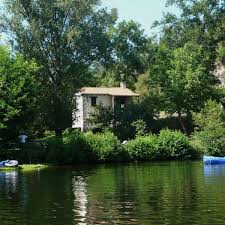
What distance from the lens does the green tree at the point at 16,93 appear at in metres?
55.7

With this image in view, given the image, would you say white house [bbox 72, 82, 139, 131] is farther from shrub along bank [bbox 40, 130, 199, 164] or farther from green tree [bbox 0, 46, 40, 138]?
green tree [bbox 0, 46, 40, 138]

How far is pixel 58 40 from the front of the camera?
66.6 m

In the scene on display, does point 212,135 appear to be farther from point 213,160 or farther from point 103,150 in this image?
point 103,150

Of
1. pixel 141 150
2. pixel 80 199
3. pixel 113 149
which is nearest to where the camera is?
pixel 80 199

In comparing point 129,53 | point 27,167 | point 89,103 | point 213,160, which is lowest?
point 27,167

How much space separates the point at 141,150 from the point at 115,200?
110ft

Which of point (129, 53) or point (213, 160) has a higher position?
point (129, 53)

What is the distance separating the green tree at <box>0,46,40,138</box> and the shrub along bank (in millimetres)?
4061

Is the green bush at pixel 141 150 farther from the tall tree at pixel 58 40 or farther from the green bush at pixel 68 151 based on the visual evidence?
the tall tree at pixel 58 40

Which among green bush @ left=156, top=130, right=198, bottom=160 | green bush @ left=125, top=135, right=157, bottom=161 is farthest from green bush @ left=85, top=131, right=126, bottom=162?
green bush @ left=156, top=130, right=198, bottom=160

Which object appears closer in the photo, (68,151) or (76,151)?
(68,151)

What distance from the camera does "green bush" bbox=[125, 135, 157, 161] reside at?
59.6 m

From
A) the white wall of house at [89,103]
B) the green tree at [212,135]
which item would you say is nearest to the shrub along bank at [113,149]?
the green tree at [212,135]

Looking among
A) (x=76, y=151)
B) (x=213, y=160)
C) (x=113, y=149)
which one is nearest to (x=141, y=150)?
(x=113, y=149)
